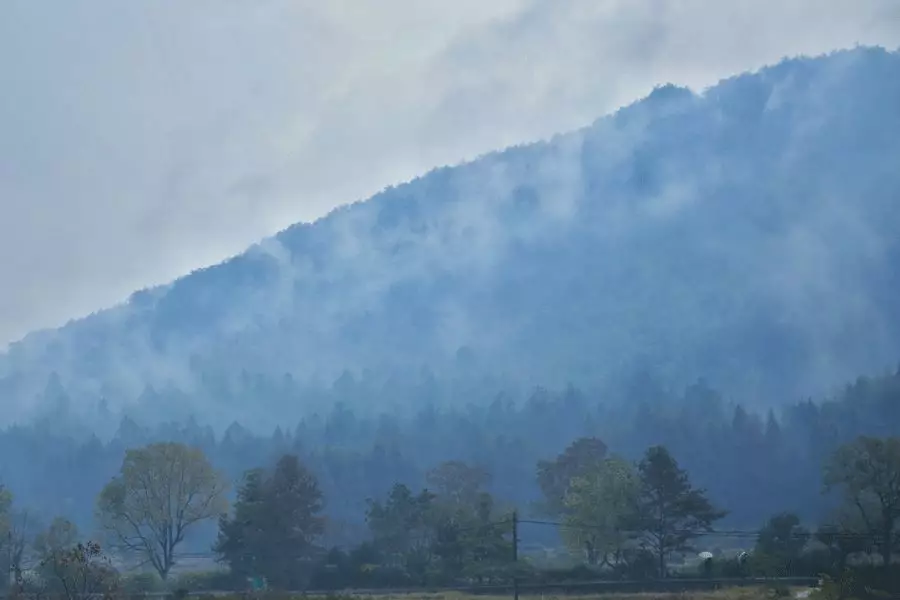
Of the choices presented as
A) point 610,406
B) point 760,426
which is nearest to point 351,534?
point 760,426

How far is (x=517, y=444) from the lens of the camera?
5482 inches

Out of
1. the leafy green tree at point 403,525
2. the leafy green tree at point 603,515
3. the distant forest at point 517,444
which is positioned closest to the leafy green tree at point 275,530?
the leafy green tree at point 403,525

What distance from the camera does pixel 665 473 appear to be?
5516 centimetres

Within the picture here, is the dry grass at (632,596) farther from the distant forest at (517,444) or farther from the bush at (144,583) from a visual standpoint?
the distant forest at (517,444)

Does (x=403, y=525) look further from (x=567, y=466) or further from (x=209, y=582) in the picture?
(x=567, y=466)

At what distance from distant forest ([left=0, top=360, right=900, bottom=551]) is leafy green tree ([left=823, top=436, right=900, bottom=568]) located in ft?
62.0

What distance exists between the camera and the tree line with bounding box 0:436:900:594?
2044 inches

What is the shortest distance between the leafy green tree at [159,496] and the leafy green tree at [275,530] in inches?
256

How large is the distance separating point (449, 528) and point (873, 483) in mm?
25143

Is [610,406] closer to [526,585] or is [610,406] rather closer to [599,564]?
[599,564]

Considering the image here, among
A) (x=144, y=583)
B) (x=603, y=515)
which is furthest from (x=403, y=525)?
(x=144, y=583)

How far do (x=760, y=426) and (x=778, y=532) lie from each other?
289 ft

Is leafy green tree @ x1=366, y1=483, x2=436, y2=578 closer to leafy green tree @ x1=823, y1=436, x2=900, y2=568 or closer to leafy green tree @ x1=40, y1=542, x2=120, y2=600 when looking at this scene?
leafy green tree @ x1=823, y1=436, x2=900, y2=568

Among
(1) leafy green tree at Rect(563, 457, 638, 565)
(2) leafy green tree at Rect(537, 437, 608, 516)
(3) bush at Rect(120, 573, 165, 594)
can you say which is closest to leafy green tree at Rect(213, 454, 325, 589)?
(3) bush at Rect(120, 573, 165, 594)
